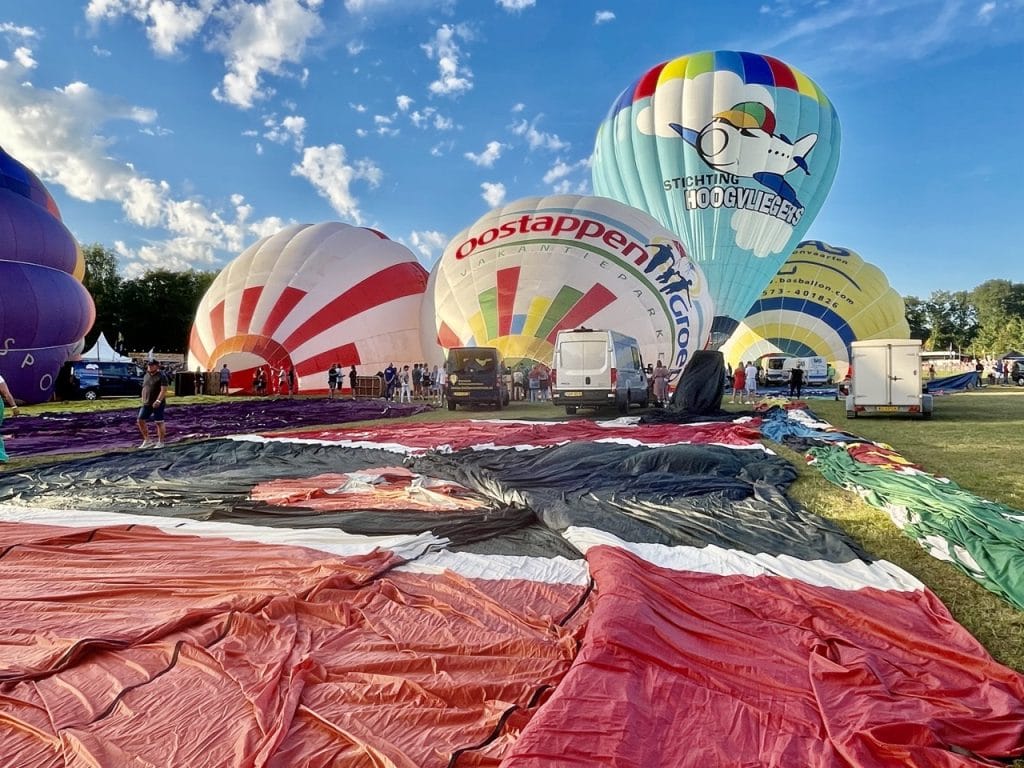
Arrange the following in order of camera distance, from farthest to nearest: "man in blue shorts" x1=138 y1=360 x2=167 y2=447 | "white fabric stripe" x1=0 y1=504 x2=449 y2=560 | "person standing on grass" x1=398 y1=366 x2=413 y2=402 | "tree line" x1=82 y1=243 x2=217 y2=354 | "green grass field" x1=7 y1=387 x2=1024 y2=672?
"tree line" x1=82 y1=243 x2=217 y2=354, "person standing on grass" x1=398 y1=366 x2=413 y2=402, "man in blue shorts" x1=138 y1=360 x2=167 y2=447, "white fabric stripe" x1=0 y1=504 x2=449 y2=560, "green grass field" x1=7 y1=387 x2=1024 y2=672

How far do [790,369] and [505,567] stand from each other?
28847 millimetres

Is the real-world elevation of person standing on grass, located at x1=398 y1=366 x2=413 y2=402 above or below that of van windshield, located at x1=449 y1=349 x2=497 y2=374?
below

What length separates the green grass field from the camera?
2.76 meters

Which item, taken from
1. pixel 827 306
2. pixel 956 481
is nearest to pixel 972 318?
pixel 827 306

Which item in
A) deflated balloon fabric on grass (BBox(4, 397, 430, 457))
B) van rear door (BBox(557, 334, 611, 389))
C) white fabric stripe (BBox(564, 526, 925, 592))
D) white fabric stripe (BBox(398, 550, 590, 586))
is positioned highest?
van rear door (BBox(557, 334, 611, 389))

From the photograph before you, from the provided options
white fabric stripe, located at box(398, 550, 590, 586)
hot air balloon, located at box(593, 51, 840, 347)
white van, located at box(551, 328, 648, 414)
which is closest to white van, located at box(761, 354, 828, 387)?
hot air balloon, located at box(593, 51, 840, 347)

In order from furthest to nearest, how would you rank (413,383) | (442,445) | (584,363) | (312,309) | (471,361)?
(413,383)
(312,309)
(471,361)
(584,363)
(442,445)

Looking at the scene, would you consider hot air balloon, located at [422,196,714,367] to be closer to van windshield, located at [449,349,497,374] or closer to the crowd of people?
van windshield, located at [449,349,497,374]

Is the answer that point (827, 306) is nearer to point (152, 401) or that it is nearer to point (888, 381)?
point (888, 381)

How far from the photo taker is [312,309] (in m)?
20.0

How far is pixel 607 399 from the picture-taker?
13.7m

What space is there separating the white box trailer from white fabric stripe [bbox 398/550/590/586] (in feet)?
36.5

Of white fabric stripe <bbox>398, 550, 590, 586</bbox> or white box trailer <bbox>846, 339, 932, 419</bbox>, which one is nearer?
white fabric stripe <bbox>398, 550, 590, 586</bbox>

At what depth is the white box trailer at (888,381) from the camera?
12188mm
